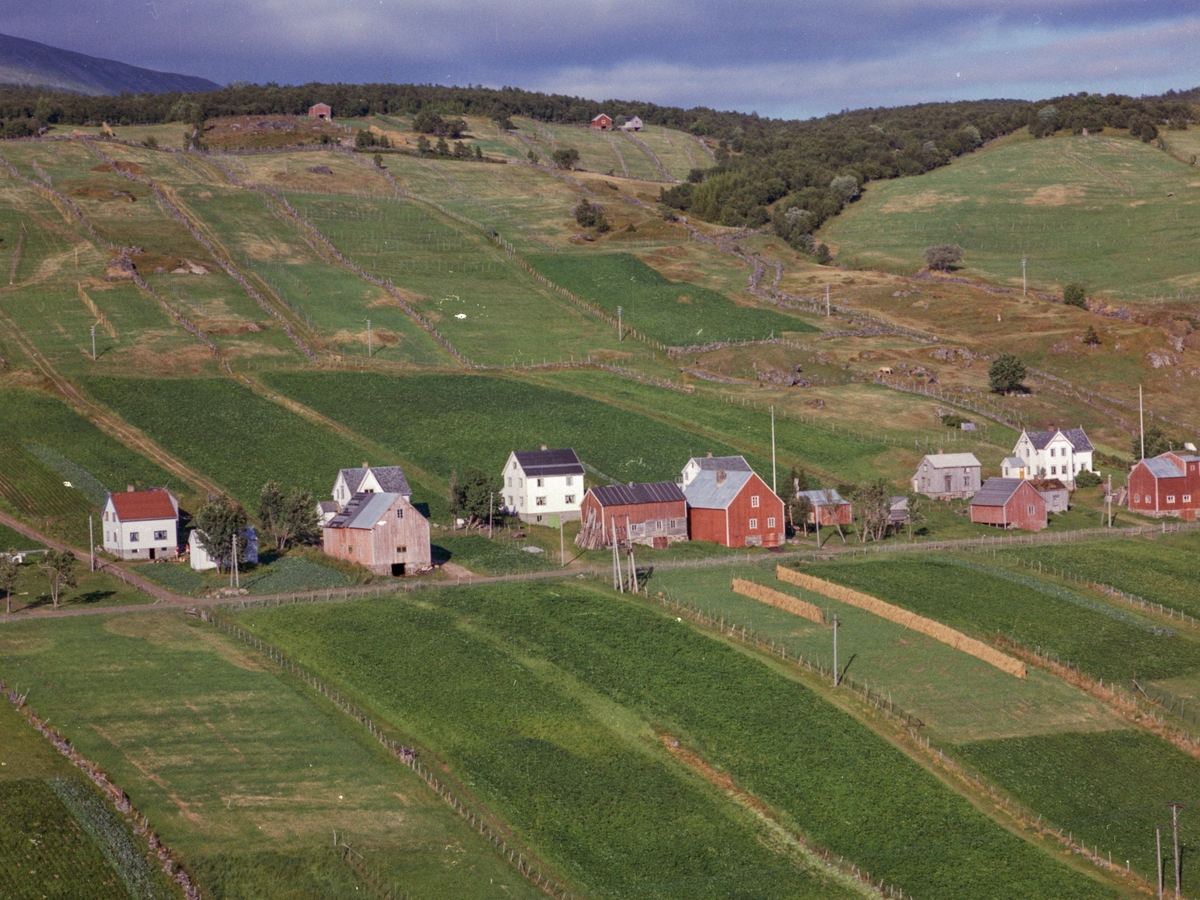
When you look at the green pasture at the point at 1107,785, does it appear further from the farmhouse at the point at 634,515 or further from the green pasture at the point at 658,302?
the green pasture at the point at 658,302

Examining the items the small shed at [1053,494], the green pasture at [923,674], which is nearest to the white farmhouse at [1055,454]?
the small shed at [1053,494]

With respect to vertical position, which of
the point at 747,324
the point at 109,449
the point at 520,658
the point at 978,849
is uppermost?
the point at 747,324

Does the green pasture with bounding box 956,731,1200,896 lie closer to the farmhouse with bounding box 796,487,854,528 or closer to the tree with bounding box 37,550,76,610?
the farmhouse with bounding box 796,487,854,528

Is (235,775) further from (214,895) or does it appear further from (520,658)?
(520,658)

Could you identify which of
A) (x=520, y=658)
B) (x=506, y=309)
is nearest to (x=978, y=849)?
(x=520, y=658)

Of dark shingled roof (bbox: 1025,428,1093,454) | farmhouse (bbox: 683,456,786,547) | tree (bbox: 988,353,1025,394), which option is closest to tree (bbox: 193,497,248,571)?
farmhouse (bbox: 683,456,786,547)

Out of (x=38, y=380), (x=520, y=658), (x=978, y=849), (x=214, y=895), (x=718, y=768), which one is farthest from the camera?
(x=38, y=380)

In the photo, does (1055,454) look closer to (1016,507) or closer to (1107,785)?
(1016,507)
